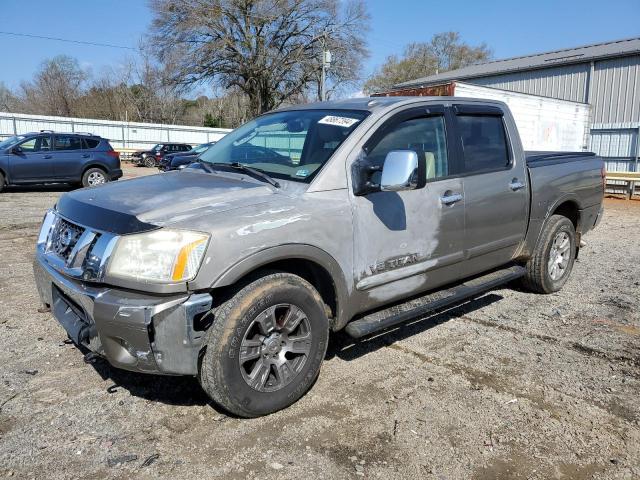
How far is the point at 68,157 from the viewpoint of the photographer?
15109mm

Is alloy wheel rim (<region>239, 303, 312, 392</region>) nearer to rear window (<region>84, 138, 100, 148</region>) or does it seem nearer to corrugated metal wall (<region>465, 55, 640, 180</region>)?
rear window (<region>84, 138, 100, 148</region>)

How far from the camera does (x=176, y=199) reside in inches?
120

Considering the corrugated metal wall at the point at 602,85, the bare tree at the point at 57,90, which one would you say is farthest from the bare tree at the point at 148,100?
the corrugated metal wall at the point at 602,85

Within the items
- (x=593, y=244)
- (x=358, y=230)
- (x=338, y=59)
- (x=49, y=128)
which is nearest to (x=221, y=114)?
(x=338, y=59)

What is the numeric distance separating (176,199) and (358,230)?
1.15m

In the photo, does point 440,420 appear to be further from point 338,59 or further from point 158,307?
point 338,59

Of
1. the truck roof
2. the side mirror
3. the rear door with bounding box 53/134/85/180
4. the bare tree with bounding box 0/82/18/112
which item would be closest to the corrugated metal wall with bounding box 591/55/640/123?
the rear door with bounding box 53/134/85/180

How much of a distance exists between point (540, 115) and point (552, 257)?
35.2 feet

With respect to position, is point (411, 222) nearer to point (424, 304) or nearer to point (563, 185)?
point (424, 304)

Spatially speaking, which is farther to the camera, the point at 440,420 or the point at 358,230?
the point at 358,230

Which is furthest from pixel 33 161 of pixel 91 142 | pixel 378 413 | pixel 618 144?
pixel 618 144

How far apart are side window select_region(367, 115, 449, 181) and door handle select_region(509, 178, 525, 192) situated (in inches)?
34.7

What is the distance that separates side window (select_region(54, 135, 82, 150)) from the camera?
1514 cm

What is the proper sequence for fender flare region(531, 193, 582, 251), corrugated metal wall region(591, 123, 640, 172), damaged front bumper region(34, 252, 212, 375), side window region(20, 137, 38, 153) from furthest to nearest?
1. corrugated metal wall region(591, 123, 640, 172)
2. side window region(20, 137, 38, 153)
3. fender flare region(531, 193, 582, 251)
4. damaged front bumper region(34, 252, 212, 375)
